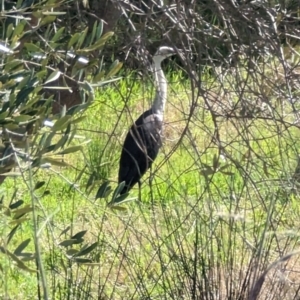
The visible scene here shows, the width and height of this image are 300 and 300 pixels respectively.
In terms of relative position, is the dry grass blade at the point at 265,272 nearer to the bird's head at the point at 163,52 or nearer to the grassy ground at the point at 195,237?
the grassy ground at the point at 195,237

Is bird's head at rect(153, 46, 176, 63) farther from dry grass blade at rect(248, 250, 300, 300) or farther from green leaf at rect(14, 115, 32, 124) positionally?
dry grass blade at rect(248, 250, 300, 300)

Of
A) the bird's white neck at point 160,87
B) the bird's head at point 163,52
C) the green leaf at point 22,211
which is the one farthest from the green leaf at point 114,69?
the bird's head at point 163,52

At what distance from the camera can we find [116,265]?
146 inches

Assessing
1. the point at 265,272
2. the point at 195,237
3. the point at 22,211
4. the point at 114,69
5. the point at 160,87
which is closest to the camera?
the point at 265,272

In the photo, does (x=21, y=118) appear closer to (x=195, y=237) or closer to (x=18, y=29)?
(x=18, y=29)

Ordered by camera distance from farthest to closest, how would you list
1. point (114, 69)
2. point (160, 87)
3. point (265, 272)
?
point (160, 87), point (114, 69), point (265, 272)

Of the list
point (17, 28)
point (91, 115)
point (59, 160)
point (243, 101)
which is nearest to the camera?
point (17, 28)

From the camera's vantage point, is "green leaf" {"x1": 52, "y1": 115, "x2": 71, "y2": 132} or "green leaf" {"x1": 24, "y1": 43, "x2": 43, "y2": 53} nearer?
"green leaf" {"x1": 52, "y1": 115, "x2": 71, "y2": 132}

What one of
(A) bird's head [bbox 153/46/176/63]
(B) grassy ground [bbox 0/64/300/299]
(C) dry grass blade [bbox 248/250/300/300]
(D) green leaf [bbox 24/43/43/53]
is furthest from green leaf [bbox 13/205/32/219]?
(A) bird's head [bbox 153/46/176/63]

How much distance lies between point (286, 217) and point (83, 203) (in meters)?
1.53

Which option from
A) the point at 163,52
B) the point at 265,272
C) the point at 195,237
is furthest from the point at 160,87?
the point at 163,52

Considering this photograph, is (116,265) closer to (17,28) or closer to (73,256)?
(73,256)

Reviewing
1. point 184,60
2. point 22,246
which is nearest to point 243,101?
point 184,60

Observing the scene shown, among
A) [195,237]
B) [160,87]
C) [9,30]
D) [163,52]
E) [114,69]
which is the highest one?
[9,30]
